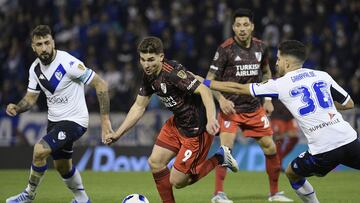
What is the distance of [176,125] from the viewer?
8.26m

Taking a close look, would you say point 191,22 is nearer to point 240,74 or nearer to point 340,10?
point 340,10

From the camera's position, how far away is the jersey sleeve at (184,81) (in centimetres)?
765

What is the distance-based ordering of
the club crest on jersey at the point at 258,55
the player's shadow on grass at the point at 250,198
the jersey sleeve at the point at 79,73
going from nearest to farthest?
the jersey sleeve at the point at 79,73 → the player's shadow on grass at the point at 250,198 → the club crest on jersey at the point at 258,55

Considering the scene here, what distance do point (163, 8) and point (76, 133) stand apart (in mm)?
10766

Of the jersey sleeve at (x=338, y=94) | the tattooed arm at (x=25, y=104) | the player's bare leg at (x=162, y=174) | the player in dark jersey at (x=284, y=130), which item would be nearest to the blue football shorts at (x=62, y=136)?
the tattooed arm at (x=25, y=104)

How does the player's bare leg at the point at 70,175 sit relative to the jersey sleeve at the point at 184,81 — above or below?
below

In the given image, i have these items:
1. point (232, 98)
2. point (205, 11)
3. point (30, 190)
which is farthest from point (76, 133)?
point (205, 11)

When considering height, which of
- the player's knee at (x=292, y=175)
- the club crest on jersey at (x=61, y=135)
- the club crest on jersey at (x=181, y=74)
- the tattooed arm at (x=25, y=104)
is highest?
the club crest on jersey at (x=181, y=74)

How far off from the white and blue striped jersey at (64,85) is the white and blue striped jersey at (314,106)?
2.44 m

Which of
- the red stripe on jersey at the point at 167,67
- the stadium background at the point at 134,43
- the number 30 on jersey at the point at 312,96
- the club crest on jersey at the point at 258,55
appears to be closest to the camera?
the number 30 on jersey at the point at 312,96

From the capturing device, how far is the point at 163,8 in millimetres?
19031

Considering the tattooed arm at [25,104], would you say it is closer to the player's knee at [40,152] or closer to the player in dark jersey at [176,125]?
the player's knee at [40,152]

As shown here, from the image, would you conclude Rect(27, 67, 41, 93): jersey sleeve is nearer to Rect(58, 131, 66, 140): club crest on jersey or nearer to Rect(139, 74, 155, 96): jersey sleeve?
Rect(58, 131, 66, 140): club crest on jersey

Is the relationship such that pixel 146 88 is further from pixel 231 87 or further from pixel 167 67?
pixel 231 87
